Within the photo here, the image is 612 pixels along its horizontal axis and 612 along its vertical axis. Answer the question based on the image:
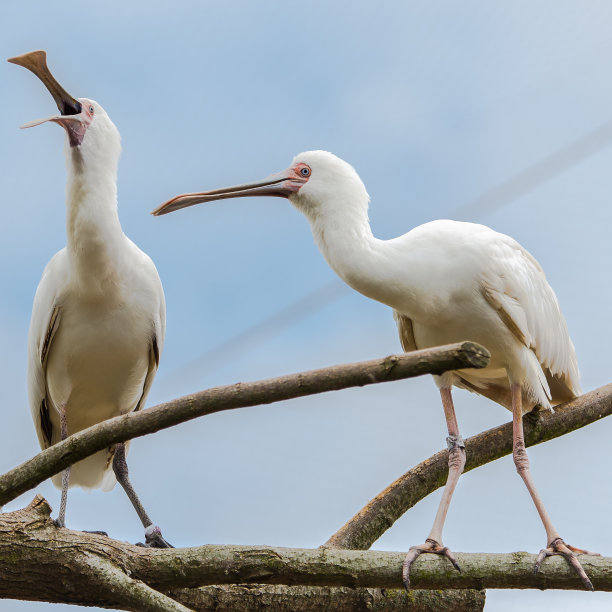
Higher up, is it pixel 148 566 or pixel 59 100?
pixel 59 100

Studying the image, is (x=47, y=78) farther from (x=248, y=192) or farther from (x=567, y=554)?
(x=567, y=554)

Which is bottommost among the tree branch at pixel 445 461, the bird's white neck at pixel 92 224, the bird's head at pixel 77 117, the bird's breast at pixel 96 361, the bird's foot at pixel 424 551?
the bird's foot at pixel 424 551

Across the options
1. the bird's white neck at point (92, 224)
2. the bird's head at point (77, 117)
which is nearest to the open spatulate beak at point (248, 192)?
the bird's white neck at point (92, 224)

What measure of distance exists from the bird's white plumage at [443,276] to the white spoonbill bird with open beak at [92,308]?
1322mm

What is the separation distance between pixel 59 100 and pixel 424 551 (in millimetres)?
3686

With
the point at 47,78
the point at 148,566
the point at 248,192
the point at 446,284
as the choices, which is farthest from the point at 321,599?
the point at 47,78

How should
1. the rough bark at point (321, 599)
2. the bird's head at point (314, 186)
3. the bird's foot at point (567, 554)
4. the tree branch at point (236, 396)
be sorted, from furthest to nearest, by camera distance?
the bird's head at point (314, 186) → the rough bark at point (321, 599) → the bird's foot at point (567, 554) → the tree branch at point (236, 396)

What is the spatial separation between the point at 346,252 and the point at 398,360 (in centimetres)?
202

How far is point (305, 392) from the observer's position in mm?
3488

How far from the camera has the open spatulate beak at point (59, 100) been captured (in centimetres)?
596

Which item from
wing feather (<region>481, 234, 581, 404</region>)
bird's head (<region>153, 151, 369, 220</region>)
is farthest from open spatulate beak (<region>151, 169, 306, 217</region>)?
wing feather (<region>481, 234, 581, 404</region>)

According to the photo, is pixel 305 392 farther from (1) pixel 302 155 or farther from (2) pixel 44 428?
(2) pixel 44 428

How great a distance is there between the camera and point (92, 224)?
19.5 ft

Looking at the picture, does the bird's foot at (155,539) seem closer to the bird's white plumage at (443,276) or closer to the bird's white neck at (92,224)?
the bird's white neck at (92,224)
